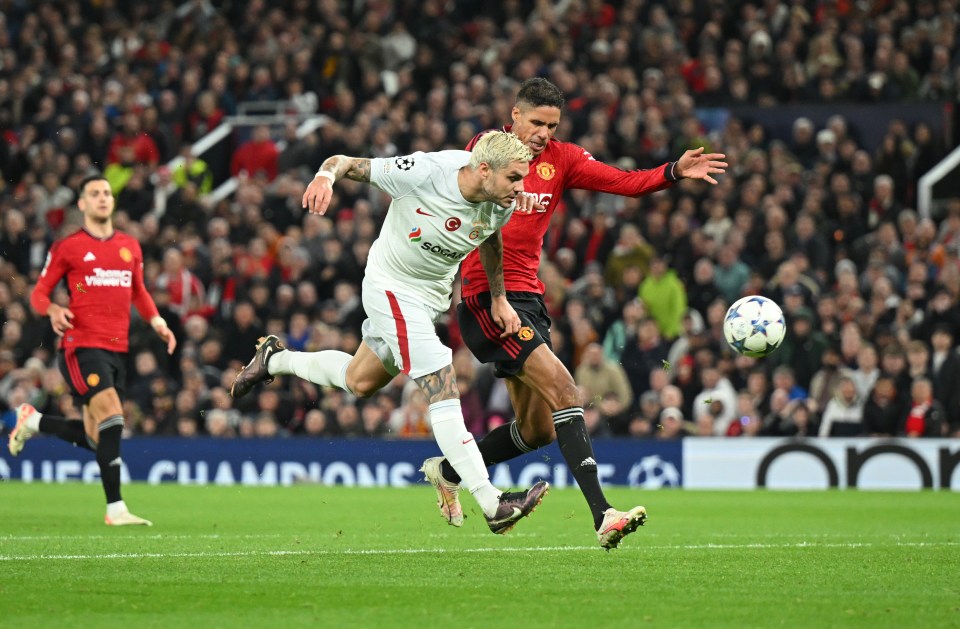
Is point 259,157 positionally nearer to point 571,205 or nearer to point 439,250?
point 571,205

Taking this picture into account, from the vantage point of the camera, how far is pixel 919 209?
62.8 ft

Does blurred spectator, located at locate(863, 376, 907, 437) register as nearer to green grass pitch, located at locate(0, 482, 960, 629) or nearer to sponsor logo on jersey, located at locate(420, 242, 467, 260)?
green grass pitch, located at locate(0, 482, 960, 629)

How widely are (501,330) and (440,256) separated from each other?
564mm

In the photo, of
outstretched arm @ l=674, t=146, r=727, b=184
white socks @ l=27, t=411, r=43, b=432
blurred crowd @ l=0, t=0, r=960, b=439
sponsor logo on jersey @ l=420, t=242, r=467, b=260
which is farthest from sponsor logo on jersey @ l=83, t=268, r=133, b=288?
blurred crowd @ l=0, t=0, r=960, b=439

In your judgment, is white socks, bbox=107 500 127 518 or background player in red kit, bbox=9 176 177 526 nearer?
white socks, bbox=107 500 127 518

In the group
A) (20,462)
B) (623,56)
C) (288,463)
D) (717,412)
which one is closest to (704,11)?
(623,56)

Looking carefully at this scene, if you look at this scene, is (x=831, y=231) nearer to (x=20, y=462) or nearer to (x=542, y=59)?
(x=542, y=59)

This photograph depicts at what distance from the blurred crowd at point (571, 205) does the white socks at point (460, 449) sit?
27.7ft

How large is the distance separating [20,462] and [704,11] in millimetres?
11016

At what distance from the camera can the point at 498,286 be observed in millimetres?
8664

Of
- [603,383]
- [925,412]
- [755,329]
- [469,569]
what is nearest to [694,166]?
[755,329]

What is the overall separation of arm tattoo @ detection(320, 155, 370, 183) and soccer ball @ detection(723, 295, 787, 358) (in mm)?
3004

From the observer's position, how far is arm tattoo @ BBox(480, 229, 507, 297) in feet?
27.9

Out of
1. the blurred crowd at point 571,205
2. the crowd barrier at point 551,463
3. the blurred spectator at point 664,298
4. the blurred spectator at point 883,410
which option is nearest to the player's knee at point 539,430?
the crowd barrier at point 551,463
